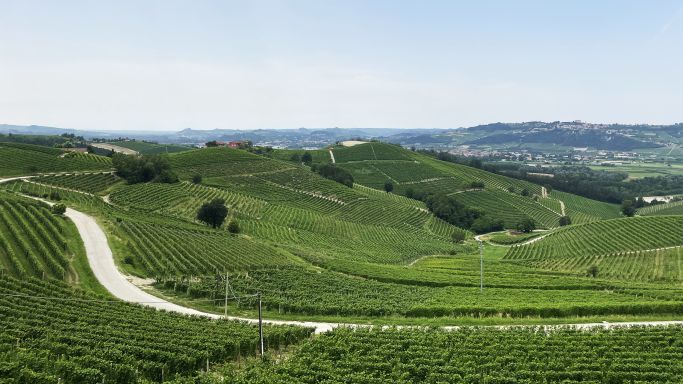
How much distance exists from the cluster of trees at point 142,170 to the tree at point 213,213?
119 ft

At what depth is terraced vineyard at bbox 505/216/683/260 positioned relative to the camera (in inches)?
4028

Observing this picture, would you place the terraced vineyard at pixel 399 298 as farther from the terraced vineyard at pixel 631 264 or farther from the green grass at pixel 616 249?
the green grass at pixel 616 249

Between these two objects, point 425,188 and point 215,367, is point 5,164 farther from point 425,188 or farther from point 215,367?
point 425,188

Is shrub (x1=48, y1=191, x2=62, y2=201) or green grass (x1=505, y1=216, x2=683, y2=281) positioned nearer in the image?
green grass (x1=505, y1=216, x2=683, y2=281)

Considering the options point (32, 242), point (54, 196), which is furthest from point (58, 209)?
point (54, 196)

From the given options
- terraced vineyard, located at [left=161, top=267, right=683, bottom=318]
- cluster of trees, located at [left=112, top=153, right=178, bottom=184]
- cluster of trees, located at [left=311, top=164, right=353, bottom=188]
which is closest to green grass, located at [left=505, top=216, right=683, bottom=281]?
terraced vineyard, located at [left=161, top=267, right=683, bottom=318]

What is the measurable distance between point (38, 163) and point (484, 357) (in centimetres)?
12634

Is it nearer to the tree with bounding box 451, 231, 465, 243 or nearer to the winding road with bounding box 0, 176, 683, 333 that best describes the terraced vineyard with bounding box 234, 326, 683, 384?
the winding road with bounding box 0, 176, 683, 333

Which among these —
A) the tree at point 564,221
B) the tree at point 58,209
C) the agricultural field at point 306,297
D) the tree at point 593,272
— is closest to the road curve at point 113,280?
the agricultural field at point 306,297

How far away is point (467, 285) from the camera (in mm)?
64438

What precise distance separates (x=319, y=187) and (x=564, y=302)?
109m

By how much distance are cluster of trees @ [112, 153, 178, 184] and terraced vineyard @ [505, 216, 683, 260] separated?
85.4 metres

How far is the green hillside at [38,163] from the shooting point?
118m

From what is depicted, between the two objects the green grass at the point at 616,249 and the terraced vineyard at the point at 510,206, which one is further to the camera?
the terraced vineyard at the point at 510,206
